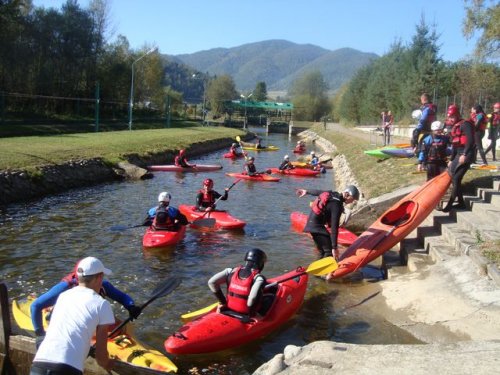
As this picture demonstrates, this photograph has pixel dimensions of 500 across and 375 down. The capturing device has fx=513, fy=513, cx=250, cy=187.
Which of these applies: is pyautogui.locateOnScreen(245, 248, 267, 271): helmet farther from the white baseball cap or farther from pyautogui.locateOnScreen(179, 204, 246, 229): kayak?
pyautogui.locateOnScreen(179, 204, 246, 229): kayak

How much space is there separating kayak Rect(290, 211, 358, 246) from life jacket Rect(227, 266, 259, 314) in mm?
5373

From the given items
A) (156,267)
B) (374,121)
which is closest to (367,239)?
(156,267)

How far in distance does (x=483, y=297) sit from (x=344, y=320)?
204 centimetres

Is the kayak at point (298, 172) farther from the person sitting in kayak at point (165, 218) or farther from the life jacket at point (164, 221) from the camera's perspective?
the life jacket at point (164, 221)

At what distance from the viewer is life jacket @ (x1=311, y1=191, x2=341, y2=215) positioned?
9688mm

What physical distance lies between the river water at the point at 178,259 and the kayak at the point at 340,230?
27 centimetres

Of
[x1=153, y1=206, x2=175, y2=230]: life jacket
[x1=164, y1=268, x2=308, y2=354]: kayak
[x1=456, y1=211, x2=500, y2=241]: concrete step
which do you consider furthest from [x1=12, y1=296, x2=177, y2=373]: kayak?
[x1=456, y1=211, x2=500, y2=241]: concrete step

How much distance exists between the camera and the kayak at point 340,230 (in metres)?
12.1

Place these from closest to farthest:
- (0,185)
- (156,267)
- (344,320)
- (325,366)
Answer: (325,366) < (344,320) < (156,267) < (0,185)

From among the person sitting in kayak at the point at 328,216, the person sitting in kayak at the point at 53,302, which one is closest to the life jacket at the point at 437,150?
the person sitting in kayak at the point at 328,216

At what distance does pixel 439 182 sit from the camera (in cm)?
1112

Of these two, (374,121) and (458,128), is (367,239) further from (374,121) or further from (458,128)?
(374,121)

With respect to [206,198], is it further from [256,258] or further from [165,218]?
[256,258]

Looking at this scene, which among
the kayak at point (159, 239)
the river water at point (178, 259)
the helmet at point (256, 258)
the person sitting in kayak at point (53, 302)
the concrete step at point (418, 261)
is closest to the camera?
the person sitting in kayak at point (53, 302)
